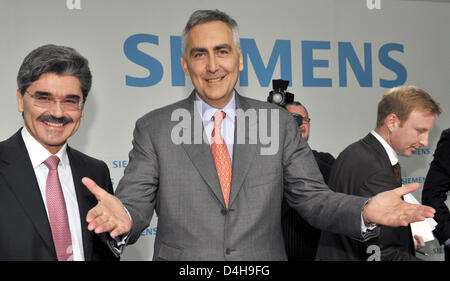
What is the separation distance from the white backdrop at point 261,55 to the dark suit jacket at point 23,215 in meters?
2.50

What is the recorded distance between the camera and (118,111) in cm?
452

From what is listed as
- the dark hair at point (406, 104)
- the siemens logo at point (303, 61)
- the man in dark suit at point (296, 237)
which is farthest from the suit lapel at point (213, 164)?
the siemens logo at point (303, 61)

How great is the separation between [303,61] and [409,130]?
2.74 metres

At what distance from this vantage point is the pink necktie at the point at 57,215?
1.88 m

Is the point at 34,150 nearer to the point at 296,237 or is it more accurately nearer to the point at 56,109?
the point at 56,109

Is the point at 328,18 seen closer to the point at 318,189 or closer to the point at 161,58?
the point at 161,58

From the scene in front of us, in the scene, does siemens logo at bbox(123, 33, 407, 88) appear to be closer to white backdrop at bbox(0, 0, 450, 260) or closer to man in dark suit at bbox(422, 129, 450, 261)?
white backdrop at bbox(0, 0, 450, 260)

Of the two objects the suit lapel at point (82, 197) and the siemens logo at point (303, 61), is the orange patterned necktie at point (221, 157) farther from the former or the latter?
the siemens logo at point (303, 61)

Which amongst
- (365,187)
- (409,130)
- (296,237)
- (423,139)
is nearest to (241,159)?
(365,187)

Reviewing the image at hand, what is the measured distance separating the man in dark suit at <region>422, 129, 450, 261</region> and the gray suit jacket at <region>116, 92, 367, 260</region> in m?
1.51

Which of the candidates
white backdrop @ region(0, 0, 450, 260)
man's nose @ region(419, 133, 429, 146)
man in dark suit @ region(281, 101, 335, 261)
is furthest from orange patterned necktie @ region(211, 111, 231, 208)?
white backdrop @ region(0, 0, 450, 260)

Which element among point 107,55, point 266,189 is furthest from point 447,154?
point 107,55

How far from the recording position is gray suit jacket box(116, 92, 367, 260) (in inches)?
69.4
